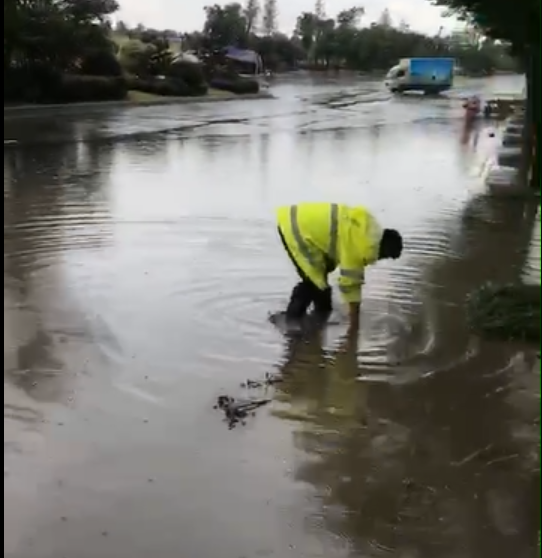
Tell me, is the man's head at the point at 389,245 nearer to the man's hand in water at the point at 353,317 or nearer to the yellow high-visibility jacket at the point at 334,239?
the yellow high-visibility jacket at the point at 334,239

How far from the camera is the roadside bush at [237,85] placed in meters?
16.8

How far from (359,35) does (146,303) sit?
4.76m

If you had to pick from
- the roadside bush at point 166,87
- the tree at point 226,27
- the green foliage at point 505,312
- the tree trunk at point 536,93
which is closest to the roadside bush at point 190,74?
the roadside bush at point 166,87

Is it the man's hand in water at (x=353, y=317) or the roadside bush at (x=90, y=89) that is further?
the roadside bush at (x=90, y=89)

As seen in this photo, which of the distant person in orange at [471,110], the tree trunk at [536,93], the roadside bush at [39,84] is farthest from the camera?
the distant person in orange at [471,110]

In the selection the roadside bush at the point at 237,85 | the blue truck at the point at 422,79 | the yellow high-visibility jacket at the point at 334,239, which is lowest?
the yellow high-visibility jacket at the point at 334,239

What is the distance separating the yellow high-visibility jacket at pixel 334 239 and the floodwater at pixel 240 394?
417 mm

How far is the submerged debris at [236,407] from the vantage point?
4559mm

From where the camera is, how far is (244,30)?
8797 millimetres

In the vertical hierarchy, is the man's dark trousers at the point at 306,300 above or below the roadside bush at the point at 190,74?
below

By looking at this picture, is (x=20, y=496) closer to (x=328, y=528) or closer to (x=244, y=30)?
(x=328, y=528)

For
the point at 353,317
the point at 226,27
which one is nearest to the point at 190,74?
the point at 226,27

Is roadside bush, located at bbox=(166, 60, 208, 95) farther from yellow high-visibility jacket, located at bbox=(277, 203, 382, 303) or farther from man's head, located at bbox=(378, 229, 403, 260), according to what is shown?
man's head, located at bbox=(378, 229, 403, 260)

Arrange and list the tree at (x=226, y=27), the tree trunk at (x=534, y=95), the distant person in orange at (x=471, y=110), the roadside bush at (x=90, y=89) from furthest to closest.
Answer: the distant person in orange at (x=471, y=110), the roadside bush at (x=90, y=89), the tree at (x=226, y=27), the tree trunk at (x=534, y=95)
